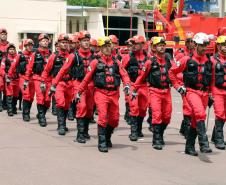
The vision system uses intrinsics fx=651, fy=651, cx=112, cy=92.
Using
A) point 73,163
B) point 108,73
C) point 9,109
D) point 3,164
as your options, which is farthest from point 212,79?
point 9,109

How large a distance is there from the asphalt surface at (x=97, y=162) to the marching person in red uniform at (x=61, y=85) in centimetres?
35

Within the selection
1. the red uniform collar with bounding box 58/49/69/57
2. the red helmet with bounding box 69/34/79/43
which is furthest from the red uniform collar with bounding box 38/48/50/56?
the red uniform collar with bounding box 58/49/69/57

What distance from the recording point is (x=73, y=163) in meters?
9.43

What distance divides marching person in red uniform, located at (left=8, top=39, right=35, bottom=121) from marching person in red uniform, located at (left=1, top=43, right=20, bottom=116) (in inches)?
13.8

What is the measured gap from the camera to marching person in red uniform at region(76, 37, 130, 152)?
10570 millimetres

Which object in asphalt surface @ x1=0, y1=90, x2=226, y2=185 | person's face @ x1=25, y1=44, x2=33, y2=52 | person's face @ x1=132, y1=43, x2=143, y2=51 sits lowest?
asphalt surface @ x1=0, y1=90, x2=226, y2=185

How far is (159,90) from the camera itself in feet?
36.6

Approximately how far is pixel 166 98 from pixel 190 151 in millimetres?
1152

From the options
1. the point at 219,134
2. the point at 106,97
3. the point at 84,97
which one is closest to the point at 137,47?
the point at 84,97

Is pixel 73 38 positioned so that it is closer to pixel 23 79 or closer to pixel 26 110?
pixel 23 79

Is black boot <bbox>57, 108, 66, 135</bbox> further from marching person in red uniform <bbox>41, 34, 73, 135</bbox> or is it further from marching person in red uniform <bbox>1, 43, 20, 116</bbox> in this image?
marching person in red uniform <bbox>1, 43, 20, 116</bbox>

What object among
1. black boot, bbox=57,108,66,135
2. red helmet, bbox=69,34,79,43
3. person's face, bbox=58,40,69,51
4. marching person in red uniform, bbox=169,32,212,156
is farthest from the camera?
red helmet, bbox=69,34,79,43

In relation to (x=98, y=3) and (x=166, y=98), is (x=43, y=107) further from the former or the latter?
(x=98, y=3)

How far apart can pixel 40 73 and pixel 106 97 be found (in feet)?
13.5
